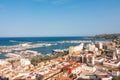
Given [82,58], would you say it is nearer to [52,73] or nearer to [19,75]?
[52,73]

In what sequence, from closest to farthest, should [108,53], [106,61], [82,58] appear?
1. [106,61]
2. [82,58]
3. [108,53]

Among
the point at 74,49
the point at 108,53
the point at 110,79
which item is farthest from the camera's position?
the point at 74,49

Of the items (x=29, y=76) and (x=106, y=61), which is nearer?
(x=29, y=76)

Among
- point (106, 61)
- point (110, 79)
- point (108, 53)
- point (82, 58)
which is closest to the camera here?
point (110, 79)

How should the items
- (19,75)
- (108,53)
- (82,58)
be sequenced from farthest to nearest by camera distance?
(108,53) < (82,58) < (19,75)

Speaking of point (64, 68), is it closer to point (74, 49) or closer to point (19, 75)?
point (19, 75)

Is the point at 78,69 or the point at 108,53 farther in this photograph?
the point at 108,53

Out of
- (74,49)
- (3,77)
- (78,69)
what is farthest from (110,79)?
(74,49)

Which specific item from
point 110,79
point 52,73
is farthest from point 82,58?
point 110,79

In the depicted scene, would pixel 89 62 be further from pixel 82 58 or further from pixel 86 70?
pixel 86 70
